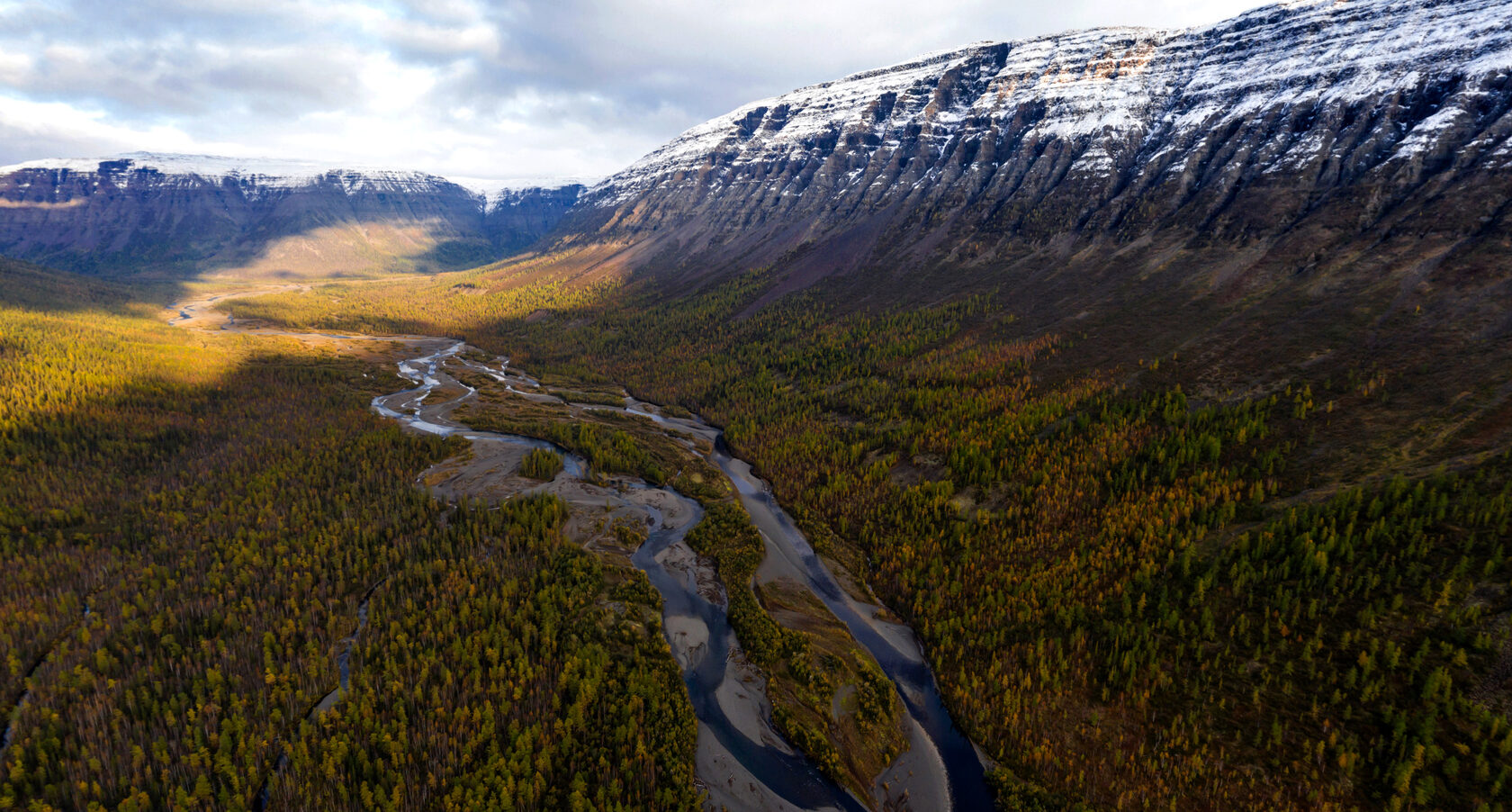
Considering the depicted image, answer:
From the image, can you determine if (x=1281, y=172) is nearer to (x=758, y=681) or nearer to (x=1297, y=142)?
(x=1297, y=142)

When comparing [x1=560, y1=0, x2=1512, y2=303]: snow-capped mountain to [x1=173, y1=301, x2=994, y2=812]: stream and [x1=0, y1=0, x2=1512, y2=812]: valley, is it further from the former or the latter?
[x1=173, y1=301, x2=994, y2=812]: stream

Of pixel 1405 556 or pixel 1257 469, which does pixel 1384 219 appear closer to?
pixel 1257 469

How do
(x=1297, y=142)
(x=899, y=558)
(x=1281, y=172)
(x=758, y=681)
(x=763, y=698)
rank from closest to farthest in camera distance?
(x=763, y=698) → (x=758, y=681) → (x=899, y=558) → (x=1281, y=172) → (x=1297, y=142)

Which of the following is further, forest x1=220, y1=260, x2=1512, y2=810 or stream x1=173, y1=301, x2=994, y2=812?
stream x1=173, y1=301, x2=994, y2=812

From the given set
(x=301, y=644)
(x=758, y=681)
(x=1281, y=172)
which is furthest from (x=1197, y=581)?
(x=1281, y=172)

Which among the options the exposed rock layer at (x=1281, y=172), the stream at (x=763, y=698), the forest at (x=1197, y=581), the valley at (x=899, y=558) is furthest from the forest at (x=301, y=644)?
the exposed rock layer at (x=1281, y=172)

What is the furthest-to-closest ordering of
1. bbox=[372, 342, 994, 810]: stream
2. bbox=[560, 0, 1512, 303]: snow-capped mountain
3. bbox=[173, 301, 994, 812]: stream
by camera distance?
bbox=[560, 0, 1512, 303]: snow-capped mountain → bbox=[372, 342, 994, 810]: stream → bbox=[173, 301, 994, 812]: stream

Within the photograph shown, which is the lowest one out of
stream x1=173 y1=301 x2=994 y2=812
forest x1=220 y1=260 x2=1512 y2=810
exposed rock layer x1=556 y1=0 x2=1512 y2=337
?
stream x1=173 y1=301 x2=994 y2=812

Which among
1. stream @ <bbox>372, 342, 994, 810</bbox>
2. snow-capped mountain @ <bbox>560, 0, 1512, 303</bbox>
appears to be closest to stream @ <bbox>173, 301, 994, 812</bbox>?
stream @ <bbox>372, 342, 994, 810</bbox>

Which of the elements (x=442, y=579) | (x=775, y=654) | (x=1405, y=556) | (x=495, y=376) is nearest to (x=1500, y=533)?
(x=1405, y=556)
